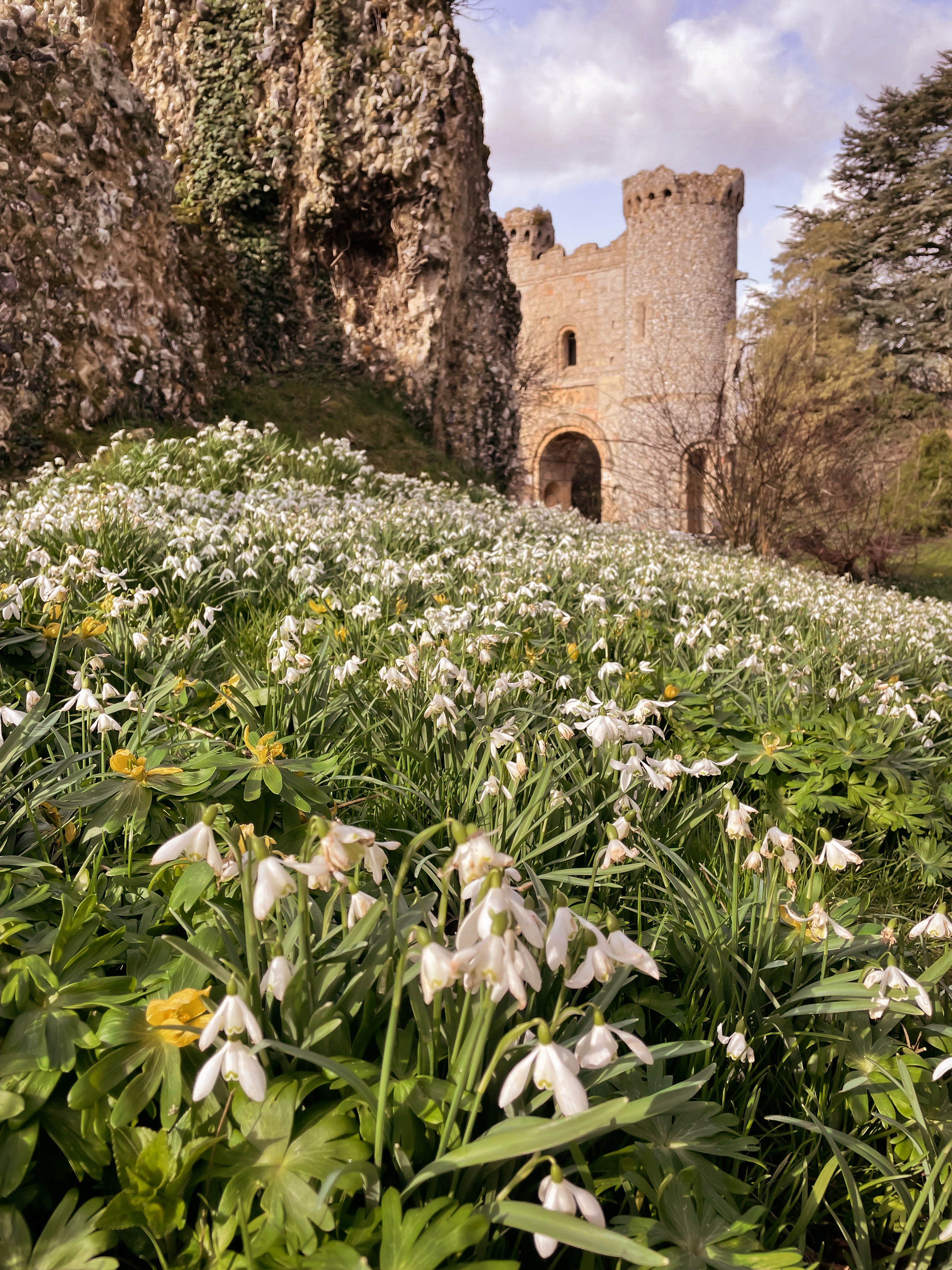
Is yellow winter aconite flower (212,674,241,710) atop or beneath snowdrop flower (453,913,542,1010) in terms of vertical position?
beneath

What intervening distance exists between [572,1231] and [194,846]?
0.60 metres

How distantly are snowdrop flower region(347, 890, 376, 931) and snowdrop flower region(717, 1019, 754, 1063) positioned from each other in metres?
0.67

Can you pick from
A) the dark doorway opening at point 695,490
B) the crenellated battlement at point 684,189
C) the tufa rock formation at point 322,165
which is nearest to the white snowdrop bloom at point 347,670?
the tufa rock formation at point 322,165

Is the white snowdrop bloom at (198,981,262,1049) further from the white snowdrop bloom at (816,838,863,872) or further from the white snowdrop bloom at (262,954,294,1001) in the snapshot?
the white snowdrop bloom at (816,838,863,872)

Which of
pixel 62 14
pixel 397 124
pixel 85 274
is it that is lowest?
pixel 85 274

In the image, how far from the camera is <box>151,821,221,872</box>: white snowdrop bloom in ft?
3.22

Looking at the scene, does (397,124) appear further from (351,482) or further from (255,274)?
(351,482)

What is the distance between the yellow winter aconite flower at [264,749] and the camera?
1687 mm

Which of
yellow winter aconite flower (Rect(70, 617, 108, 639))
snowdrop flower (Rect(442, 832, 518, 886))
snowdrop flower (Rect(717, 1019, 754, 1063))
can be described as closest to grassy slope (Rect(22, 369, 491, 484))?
yellow winter aconite flower (Rect(70, 617, 108, 639))

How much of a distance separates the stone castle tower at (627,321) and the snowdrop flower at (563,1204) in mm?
21671

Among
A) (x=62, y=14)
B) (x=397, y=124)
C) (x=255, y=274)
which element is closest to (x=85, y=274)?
(x=255, y=274)

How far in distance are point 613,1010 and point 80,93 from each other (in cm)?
1133

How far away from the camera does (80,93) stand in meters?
8.93

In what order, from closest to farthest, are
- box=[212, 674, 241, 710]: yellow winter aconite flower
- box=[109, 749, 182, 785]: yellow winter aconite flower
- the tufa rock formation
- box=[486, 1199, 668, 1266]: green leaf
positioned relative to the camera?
box=[486, 1199, 668, 1266]: green leaf, box=[109, 749, 182, 785]: yellow winter aconite flower, box=[212, 674, 241, 710]: yellow winter aconite flower, the tufa rock formation
